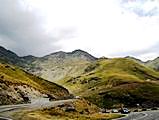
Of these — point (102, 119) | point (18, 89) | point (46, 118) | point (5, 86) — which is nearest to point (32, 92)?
point (18, 89)

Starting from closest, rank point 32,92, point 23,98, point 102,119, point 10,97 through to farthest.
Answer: point 102,119 → point 10,97 → point 23,98 → point 32,92

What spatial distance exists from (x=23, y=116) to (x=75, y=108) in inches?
1075

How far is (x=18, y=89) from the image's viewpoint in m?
169

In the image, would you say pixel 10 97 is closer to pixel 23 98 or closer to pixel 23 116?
pixel 23 98

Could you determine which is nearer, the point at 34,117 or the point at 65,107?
the point at 34,117

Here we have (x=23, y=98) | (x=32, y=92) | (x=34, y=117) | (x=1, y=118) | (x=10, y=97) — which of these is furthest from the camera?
(x=32, y=92)

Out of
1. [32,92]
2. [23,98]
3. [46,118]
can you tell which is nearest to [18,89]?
[23,98]

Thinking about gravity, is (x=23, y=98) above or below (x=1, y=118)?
above

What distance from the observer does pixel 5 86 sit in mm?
152500

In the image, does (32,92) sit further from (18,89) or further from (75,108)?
(75,108)

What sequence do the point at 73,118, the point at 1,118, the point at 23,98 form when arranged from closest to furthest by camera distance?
the point at 1,118 < the point at 73,118 < the point at 23,98

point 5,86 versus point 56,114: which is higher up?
point 5,86

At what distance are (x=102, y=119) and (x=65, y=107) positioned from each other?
10394 millimetres

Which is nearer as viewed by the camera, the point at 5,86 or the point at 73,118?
the point at 73,118
